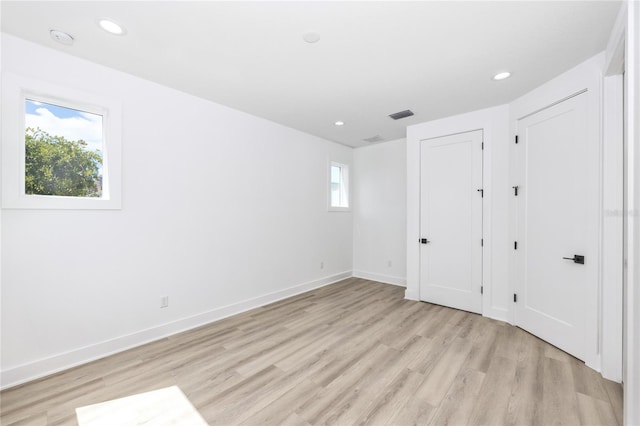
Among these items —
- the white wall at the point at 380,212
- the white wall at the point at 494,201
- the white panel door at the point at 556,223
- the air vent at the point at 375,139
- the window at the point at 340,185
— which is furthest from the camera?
the window at the point at 340,185

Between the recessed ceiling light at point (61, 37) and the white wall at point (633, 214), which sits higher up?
the recessed ceiling light at point (61, 37)

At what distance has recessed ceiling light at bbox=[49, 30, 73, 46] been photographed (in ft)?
6.73

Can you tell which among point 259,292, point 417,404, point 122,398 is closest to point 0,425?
point 122,398

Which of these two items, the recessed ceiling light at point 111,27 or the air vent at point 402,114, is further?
the air vent at point 402,114

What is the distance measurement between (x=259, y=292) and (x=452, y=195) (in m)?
3.13

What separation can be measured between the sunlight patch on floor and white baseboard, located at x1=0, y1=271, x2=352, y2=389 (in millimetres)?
717

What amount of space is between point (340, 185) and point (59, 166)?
4.26 m

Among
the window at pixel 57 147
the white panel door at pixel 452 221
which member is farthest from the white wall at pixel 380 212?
the window at pixel 57 147

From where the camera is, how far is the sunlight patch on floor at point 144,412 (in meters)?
1.73

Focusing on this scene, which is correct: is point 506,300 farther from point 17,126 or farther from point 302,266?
point 17,126

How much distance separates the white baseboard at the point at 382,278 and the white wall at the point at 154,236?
149cm

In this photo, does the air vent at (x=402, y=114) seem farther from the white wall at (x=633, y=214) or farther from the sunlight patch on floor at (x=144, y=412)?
the sunlight patch on floor at (x=144, y=412)

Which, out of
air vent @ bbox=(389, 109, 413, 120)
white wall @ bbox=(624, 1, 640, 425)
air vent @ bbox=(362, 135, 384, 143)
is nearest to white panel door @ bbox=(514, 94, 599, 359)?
white wall @ bbox=(624, 1, 640, 425)

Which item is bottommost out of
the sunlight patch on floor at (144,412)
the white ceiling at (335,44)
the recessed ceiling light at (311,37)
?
the sunlight patch on floor at (144,412)
